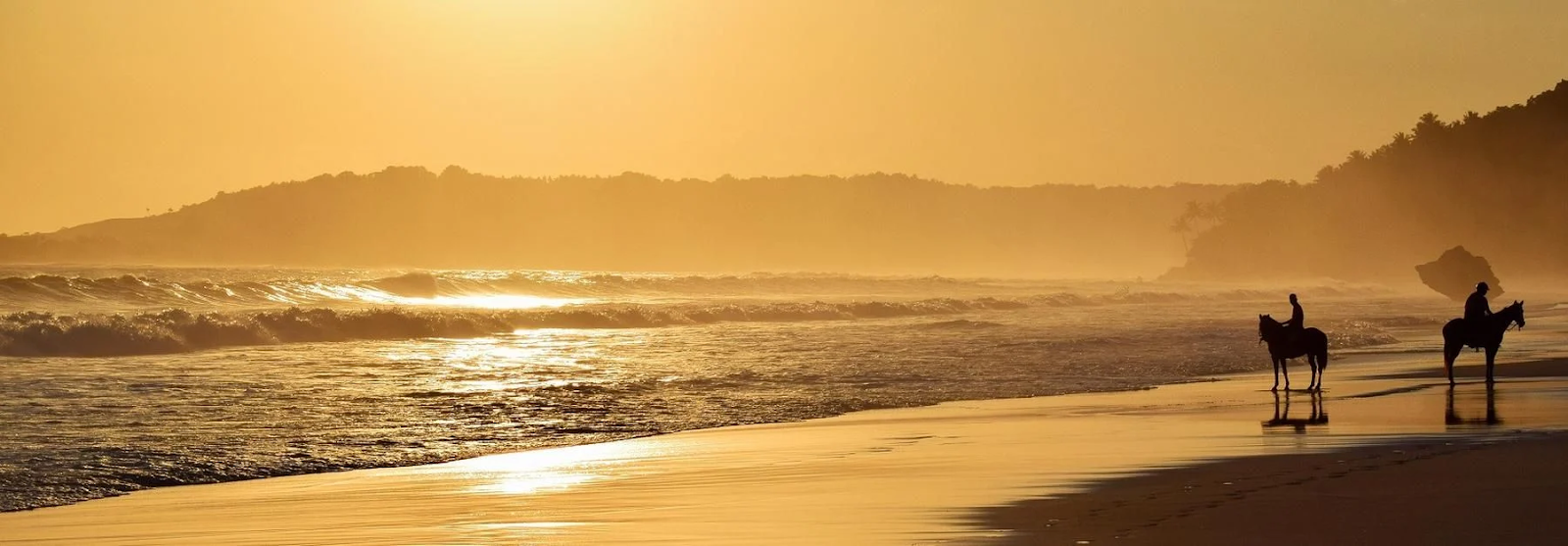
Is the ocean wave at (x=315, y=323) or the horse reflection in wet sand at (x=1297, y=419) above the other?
the ocean wave at (x=315, y=323)

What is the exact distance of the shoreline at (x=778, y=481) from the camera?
879 centimetres

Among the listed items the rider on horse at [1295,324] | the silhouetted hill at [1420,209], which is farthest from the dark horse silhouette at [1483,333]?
the silhouetted hill at [1420,209]

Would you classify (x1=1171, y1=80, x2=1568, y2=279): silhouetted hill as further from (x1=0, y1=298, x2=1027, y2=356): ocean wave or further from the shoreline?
the shoreline

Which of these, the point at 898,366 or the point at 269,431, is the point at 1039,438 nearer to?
the point at 269,431

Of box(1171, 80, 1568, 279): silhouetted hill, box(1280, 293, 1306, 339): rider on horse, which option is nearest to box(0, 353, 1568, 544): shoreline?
box(1280, 293, 1306, 339): rider on horse

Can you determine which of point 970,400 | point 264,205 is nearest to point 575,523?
point 970,400

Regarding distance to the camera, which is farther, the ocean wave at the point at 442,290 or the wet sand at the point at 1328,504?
the ocean wave at the point at 442,290

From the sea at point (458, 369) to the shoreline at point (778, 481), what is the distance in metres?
1.02

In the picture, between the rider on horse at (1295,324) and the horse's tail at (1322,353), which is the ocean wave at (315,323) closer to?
the rider on horse at (1295,324)

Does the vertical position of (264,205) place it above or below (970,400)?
above

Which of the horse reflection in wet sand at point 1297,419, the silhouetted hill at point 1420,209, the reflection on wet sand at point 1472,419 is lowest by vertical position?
the horse reflection in wet sand at point 1297,419

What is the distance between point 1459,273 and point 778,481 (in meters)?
45.7

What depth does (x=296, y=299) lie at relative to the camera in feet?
153

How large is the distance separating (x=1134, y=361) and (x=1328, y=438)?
11.9 m
